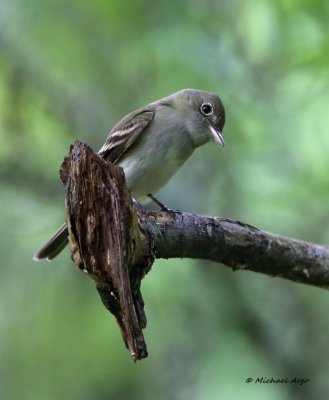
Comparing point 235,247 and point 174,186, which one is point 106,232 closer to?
point 235,247

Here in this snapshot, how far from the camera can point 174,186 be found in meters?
6.02

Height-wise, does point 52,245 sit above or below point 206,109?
below

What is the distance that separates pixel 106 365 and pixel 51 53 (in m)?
2.89

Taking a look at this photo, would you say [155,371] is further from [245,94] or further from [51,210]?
[245,94]

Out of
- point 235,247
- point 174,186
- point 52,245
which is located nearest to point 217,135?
point 174,186

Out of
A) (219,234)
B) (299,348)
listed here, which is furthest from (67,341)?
(219,234)

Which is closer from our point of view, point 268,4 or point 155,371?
point 268,4

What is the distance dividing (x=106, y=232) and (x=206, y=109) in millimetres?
2823

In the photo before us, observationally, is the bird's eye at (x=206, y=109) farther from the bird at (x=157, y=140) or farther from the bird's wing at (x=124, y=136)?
the bird's wing at (x=124, y=136)

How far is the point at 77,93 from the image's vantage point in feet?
23.7

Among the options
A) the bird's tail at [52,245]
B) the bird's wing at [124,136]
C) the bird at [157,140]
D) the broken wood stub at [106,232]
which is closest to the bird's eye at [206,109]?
the bird at [157,140]

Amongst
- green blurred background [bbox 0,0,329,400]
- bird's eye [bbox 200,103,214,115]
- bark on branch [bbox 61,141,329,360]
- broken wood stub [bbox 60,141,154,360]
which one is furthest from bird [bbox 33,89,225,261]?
broken wood stub [bbox 60,141,154,360]

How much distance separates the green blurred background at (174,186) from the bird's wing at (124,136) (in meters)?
0.51

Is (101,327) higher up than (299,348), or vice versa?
(101,327)
